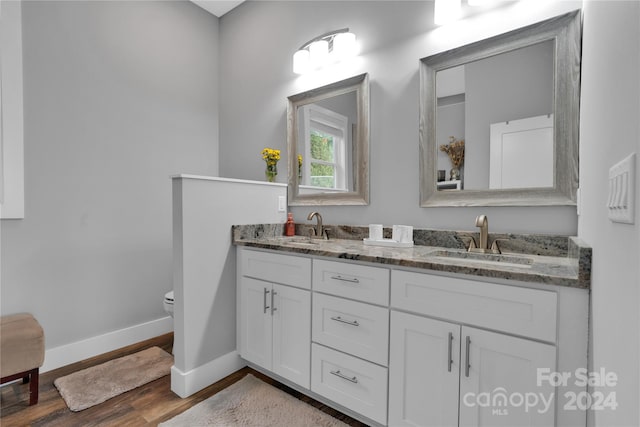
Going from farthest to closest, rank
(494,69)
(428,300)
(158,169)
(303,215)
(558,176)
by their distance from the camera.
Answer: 1. (158,169)
2. (303,215)
3. (494,69)
4. (558,176)
5. (428,300)

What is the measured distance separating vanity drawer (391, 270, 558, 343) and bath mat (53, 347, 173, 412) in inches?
66.1

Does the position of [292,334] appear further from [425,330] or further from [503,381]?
[503,381]

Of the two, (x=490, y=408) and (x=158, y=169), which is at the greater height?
(x=158, y=169)

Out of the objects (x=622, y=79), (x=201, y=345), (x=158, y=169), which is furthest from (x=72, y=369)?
(x=622, y=79)

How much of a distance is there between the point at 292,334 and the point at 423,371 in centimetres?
73

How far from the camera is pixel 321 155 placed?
234cm

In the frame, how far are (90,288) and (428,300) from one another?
2.31 m

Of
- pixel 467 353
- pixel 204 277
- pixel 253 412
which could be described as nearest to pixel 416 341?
pixel 467 353

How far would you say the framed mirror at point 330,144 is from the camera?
2.10 metres

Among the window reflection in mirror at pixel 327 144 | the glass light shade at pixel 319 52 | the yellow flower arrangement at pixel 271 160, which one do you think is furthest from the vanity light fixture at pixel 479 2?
the yellow flower arrangement at pixel 271 160

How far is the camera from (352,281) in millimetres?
1496

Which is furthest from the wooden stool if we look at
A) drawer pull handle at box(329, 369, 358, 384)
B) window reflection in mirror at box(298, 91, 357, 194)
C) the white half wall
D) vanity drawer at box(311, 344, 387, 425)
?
window reflection in mirror at box(298, 91, 357, 194)

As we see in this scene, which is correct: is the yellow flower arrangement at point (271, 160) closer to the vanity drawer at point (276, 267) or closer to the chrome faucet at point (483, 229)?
the vanity drawer at point (276, 267)

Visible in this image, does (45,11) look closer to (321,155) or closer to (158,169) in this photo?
(158,169)
